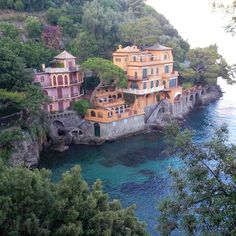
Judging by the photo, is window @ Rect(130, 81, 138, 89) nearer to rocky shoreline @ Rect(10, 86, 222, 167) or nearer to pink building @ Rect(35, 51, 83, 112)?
rocky shoreline @ Rect(10, 86, 222, 167)

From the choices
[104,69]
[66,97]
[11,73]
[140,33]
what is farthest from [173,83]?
[11,73]

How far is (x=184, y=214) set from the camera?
11.2 metres

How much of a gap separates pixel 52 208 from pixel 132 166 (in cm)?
2139

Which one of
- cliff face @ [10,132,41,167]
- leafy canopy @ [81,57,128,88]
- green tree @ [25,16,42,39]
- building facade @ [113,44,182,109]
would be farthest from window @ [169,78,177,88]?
cliff face @ [10,132,41,167]

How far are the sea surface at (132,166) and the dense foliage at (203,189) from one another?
1186cm

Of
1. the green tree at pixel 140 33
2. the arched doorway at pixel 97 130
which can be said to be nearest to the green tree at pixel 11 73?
the arched doorway at pixel 97 130

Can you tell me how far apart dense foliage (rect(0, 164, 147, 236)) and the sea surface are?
969 cm

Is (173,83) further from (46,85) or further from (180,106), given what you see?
(46,85)

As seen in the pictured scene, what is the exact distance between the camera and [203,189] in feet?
35.9

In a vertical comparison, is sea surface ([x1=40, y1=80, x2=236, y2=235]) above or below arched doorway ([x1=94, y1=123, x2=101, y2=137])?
below

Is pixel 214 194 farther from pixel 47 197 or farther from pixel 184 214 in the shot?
pixel 47 197

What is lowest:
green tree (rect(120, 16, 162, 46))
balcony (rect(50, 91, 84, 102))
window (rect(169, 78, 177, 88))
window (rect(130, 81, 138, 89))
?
window (rect(169, 78, 177, 88))

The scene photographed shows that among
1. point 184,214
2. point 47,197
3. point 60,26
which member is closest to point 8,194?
point 47,197

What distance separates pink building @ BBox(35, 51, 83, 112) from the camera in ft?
139
